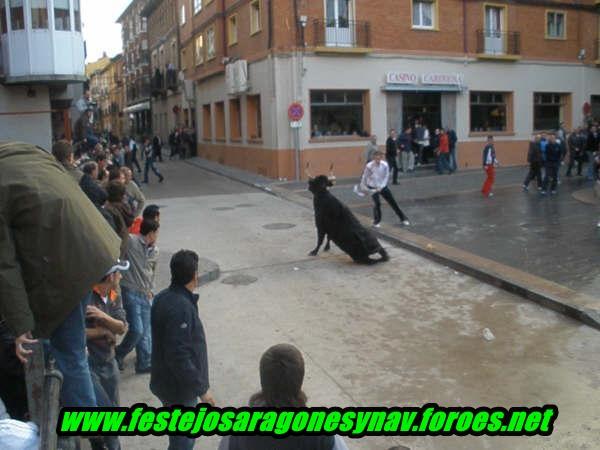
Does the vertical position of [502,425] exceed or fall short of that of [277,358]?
it falls short

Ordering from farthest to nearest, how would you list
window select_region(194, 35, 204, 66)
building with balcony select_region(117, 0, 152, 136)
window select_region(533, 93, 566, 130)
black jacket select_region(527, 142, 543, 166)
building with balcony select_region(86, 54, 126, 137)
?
building with balcony select_region(86, 54, 126, 137) < building with balcony select_region(117, 0, 152, 136) < window select_region(194, 35, 204, 66) < window select_region(533, 93, 566, 130) < black jacket select_region(527, 142, 543, 166)

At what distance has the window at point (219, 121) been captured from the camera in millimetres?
31953

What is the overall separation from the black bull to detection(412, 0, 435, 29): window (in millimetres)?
16417

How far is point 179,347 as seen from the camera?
3.93 meters

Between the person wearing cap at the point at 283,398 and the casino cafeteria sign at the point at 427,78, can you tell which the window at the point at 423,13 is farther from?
the person wearing cap at the point at 283,398

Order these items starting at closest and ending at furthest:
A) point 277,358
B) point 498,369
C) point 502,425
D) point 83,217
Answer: point 277,358
point 83,217
point 502,425
point 498,369

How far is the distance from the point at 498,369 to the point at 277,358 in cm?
403

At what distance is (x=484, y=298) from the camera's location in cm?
852

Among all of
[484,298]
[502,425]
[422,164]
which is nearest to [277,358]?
[502,425]

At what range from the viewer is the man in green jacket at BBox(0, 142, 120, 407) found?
3291 millimetres

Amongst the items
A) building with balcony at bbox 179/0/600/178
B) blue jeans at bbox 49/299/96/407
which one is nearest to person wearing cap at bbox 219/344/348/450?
blue jeans at bbox 49/299/96/407

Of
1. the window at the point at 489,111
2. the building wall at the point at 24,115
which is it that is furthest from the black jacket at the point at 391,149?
the building wall at the point at 24,115

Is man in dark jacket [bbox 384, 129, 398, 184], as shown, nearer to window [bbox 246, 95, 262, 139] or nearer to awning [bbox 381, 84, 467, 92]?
awning [bbox 381, 84, 467, 92]

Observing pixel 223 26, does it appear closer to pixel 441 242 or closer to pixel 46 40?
pixel 46 40
